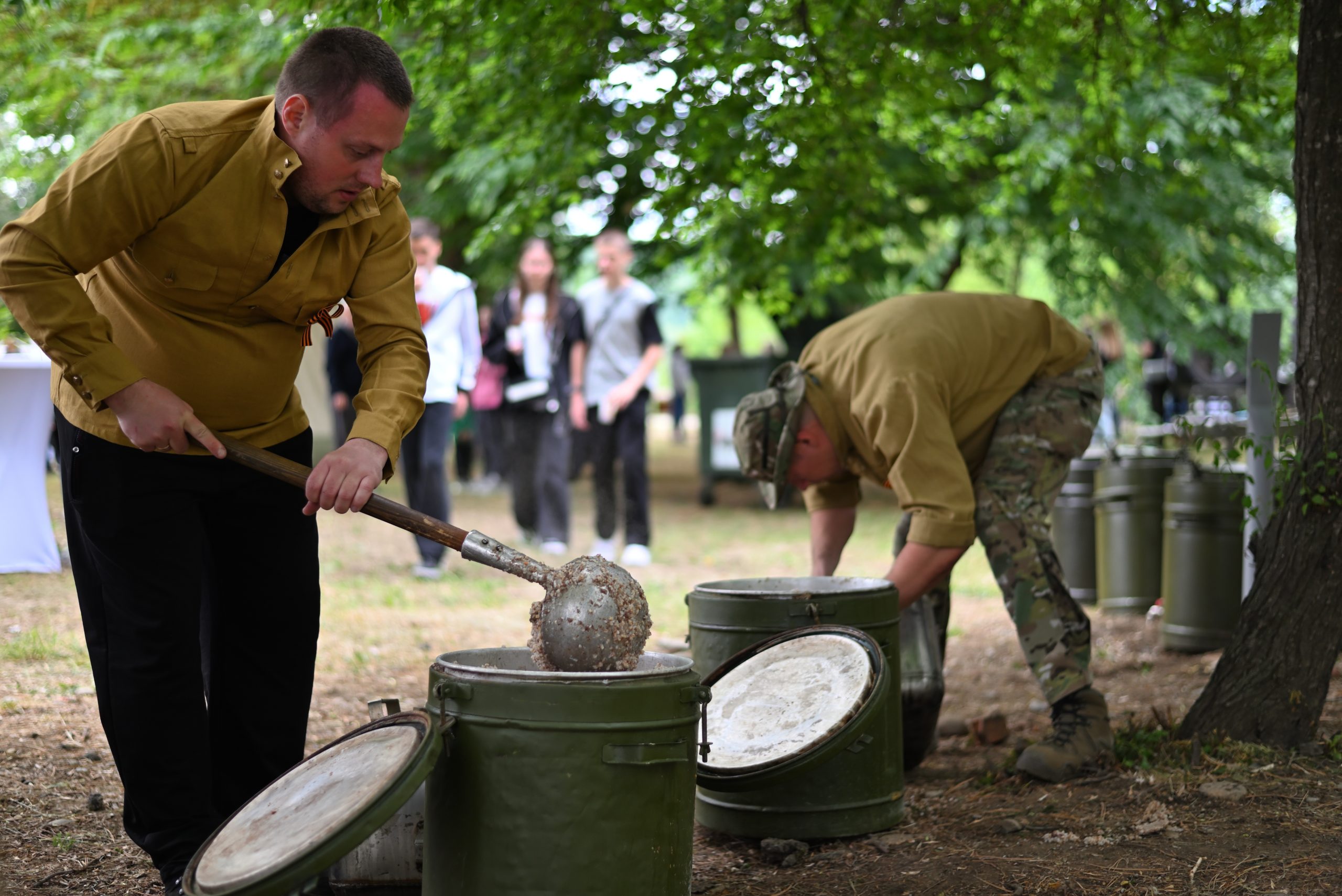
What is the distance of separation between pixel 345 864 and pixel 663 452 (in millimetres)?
22194

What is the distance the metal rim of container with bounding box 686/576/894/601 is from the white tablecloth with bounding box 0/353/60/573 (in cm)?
431

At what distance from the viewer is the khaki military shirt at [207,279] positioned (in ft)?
8.21

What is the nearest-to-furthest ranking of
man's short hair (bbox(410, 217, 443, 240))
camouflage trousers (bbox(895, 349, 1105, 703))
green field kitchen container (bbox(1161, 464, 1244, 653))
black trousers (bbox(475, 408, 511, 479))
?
camouflage trousers (bbox(895, 349, 1105, 703)) < green field kitchen container (bbox(1161, 464, 1244, 653)) < man's short hair (bbox(410, 217, 443, 240)) < black trousers (bbox(475, 408, 511, 479))

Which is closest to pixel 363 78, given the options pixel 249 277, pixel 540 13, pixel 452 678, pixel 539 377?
pixel 249 277

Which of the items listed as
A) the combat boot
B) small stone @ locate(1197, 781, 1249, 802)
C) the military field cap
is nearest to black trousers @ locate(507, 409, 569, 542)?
the military field cap

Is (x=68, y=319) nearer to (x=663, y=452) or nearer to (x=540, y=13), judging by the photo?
(x=540, y=13)

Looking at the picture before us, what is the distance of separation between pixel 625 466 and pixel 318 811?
20.5 ft

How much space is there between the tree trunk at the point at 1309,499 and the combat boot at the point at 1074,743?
0.30m

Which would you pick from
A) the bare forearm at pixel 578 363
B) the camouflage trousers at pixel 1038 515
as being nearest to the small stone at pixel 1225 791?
the camouflage trousers at pixel 1038 515

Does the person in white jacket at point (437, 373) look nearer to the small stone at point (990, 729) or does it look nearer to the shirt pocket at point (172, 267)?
Answer: the small stone at point (990, 729)

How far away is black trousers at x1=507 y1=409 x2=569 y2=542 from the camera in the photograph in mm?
8953

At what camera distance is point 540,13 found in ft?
16.0

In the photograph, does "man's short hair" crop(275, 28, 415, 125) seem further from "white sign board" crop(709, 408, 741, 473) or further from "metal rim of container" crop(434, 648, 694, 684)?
"white sign board" crop(709, 408, 741, 473)

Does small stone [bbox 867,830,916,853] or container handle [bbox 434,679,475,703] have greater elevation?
container handle [bbox 434,679,475,703]
